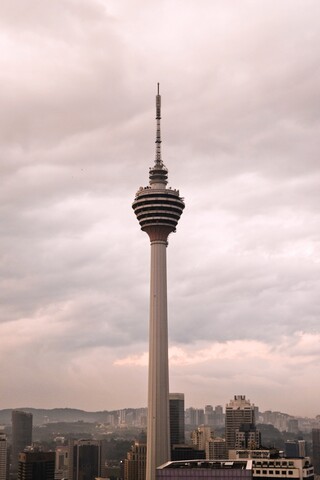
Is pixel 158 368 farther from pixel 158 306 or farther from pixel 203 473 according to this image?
pixel 203 473

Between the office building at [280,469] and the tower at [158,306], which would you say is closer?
the office building at [280,469]

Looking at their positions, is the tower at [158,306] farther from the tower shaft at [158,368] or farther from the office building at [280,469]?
the office building at [280,469]

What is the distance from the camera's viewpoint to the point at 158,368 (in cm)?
18575

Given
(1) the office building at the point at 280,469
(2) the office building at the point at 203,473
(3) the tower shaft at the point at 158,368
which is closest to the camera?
(2) the office building at the point at 203,473

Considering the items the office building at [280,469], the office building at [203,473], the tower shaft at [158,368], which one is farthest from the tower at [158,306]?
the office building at [203,473]

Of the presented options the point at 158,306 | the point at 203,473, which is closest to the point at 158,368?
the point at 158,306

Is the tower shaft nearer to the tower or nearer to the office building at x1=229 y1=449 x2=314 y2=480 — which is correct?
the tower

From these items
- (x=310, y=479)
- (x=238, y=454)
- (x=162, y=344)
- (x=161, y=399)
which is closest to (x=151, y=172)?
(x=162, y=344)

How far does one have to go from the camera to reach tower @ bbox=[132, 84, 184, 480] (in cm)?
18425

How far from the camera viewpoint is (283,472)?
402 feet

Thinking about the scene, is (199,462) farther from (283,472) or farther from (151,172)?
(151,172)

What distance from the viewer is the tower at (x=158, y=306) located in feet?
604

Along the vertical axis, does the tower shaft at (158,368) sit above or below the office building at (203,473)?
above

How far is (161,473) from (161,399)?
266 feet
